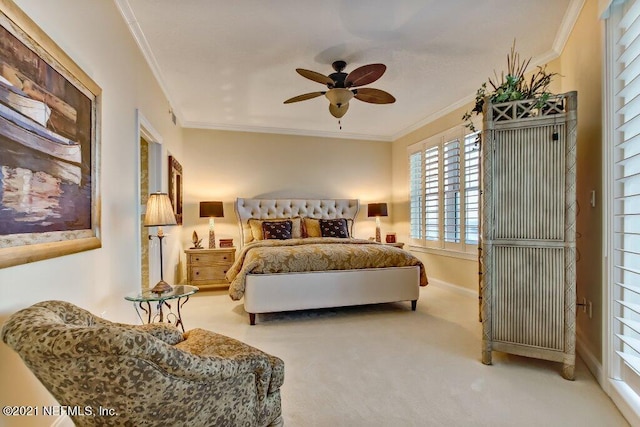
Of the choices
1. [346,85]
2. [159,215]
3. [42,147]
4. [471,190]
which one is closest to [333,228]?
[471,190]

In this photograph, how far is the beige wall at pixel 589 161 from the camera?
231 centimetres

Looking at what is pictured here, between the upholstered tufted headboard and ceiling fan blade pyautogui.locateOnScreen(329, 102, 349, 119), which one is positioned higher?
ceiling fan blade pyautogui.locateOnScreen(329, 102, 349, 119)

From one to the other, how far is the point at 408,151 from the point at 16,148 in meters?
5.71

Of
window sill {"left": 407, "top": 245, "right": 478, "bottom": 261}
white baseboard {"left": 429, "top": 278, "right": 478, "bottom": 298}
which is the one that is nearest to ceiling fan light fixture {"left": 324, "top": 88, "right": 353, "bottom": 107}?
window sill {"left": 407, "top": 245, "right": 478, "bottom": 261}

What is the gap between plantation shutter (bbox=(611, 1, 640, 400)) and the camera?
1.87m

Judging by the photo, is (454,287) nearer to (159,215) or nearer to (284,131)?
(284,131)

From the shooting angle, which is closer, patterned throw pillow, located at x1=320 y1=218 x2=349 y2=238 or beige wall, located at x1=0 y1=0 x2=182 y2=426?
beige wall, located at x1=0 y1=0 x2=182 y2=426

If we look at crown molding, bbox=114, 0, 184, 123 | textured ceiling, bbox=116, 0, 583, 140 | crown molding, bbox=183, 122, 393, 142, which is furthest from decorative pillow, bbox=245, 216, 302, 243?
crown molding, bbox=114, 0, 184, 123

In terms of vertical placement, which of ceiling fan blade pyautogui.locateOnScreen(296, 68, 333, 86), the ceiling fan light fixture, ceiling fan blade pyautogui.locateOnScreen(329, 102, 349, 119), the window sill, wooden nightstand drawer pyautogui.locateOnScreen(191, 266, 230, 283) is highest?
ceiling fan blade pyautogui.locateOnScreen(296, 68, 333, 86)

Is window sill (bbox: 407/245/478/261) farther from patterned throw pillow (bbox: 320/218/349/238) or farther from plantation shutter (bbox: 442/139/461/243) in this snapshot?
patterned throw pillow (bbox: 320/218/349/238)

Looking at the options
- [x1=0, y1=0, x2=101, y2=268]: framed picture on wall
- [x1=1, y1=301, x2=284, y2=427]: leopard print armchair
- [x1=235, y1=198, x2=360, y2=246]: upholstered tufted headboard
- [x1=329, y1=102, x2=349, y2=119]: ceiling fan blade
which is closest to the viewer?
[x1=1, y1=301, x2=284, y2=427]: leopard print armchair

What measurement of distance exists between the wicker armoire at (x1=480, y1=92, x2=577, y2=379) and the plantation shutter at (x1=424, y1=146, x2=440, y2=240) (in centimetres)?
277

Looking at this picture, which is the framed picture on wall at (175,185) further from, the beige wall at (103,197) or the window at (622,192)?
the window at (622,192)

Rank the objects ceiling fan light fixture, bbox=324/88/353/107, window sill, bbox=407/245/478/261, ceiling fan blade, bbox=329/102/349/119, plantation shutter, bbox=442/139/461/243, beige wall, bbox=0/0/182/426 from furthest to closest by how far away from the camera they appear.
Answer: plantation shutter, bbox=442/139/461/243 → window sill, bbox=407/245/478/261 → ceiling fan blade, bbox=329/102/349/119 → ceiling fan light fixture, bbox=324/88/353/107 → beige wall, bbox=0/0/182/426
